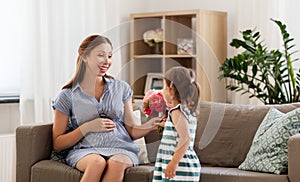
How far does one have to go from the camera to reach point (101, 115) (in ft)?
10.5

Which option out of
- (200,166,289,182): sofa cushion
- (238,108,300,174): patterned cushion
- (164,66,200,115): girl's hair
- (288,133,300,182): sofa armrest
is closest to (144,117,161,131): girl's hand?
(164,66,200,115): girl's hair

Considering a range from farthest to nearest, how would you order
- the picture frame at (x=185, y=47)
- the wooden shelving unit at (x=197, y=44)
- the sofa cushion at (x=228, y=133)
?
1. the picture frame at (x=185, y=47)
2. the wooden shelving unit at (x=197, y=44)
3. the sofa cushion at (x=228, y=133)

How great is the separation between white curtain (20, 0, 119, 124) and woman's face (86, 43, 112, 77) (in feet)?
4.19

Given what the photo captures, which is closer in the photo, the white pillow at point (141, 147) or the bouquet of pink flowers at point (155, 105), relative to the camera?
the bouquet of pink flowers at point (155, 105)

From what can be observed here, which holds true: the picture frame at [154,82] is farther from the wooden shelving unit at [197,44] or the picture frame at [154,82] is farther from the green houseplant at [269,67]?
the green houseplant at [269,67]

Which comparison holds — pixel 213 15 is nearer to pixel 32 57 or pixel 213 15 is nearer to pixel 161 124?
pixel 32 57

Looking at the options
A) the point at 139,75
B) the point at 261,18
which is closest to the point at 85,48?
the point at 139,75

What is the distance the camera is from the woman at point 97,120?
303 centimetres

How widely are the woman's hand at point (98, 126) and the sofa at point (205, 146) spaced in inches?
9.2

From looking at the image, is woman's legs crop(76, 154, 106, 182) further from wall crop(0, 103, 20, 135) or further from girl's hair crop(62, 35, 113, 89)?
wall crop(0, 103, 20, 135)

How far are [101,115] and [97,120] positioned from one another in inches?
4.4

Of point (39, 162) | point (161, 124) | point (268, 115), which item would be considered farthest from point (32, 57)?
point (268, 115)

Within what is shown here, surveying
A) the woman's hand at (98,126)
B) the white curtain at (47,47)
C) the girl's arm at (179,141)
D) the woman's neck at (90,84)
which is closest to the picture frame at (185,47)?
the white curtain at (47,47)

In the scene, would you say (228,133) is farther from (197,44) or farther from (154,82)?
(197,44)
